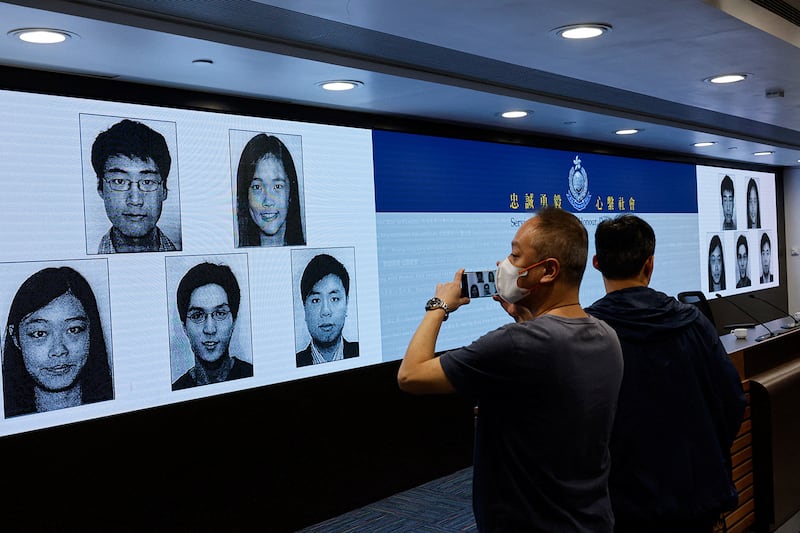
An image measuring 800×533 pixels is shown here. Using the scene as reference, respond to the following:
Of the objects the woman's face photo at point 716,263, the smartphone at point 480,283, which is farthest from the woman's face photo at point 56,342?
the woman's face photo at point 716,263

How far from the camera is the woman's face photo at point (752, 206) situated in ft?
30.8

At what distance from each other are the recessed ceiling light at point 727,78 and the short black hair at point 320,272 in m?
2.47

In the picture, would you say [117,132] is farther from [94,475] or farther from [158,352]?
[94,475]

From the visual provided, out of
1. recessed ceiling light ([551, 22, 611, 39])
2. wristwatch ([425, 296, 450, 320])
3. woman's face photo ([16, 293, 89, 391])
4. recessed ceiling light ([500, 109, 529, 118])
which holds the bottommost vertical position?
woman's face photo ([16, 293, 89, 391])

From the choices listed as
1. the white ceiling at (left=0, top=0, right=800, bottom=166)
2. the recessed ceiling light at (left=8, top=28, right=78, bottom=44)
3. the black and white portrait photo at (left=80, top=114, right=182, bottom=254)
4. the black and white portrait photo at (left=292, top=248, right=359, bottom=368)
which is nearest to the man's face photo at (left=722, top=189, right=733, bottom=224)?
the white ceiling at (left=0, top=0, right=800, bottom=166)

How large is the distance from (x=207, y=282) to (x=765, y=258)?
26.8ft

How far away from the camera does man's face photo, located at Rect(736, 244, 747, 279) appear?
29.8 feet

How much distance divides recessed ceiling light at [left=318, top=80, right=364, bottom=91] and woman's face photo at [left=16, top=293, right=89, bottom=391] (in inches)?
64.0

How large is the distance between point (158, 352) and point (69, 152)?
102 centimetres

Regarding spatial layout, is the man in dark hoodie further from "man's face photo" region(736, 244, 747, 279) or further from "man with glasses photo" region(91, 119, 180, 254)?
"man's face photo" region(736, 244, 747, 279)

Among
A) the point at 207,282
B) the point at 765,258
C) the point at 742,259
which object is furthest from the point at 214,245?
the point at 765,258

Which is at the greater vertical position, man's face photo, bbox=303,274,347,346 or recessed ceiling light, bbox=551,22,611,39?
recessed ceiling light, bbox=551,22,611,39

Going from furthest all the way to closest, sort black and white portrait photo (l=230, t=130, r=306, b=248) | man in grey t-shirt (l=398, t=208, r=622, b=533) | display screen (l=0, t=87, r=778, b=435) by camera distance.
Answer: black and white portrait photo (l=230, t=130, r=306, b=248)
display screen (l=0, t=87, r=778, b=435)
man in grey t-shirt (l=398, t=208, r=622, b=533)

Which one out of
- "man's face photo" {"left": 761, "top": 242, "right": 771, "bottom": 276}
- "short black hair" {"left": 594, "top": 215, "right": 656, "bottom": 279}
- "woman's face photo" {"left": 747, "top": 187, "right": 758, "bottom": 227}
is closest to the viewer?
"short black hair" {"left": 594, "top": 215, "right": 656, "bottom": 279}
